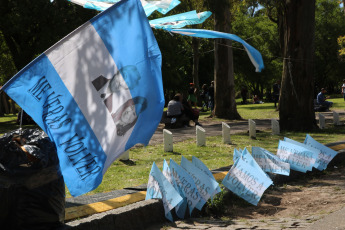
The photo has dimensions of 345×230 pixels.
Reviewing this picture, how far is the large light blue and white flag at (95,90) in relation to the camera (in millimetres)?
4078

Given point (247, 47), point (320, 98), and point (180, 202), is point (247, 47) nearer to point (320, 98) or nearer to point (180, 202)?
point (180, 202)

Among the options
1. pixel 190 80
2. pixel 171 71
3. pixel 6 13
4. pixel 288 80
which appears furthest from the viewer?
pixel 190 80

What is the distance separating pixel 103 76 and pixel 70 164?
0.79 metres

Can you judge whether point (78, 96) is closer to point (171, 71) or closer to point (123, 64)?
point (123, 64)

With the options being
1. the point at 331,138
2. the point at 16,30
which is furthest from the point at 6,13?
the point at 331,138

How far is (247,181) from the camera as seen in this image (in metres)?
6.34

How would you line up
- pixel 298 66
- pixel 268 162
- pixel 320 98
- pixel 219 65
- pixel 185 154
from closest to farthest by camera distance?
pixel 268 162, pixel 185 154, pixel 298 66, pixel 219 65, pixel 320 98

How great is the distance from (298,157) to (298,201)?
1.44 meters

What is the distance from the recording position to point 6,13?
23.7 metres

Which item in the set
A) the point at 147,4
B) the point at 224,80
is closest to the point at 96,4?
the point at 147,4

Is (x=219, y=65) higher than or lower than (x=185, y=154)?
higher

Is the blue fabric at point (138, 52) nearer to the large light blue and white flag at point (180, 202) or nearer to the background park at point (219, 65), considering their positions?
the large light blue and white flag at point (180, 202)

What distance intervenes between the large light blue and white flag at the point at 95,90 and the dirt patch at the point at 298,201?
226 cm

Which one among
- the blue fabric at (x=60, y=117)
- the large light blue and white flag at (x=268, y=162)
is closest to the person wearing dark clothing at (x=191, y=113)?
the large light blue and white flag at (x=268, y=162)
